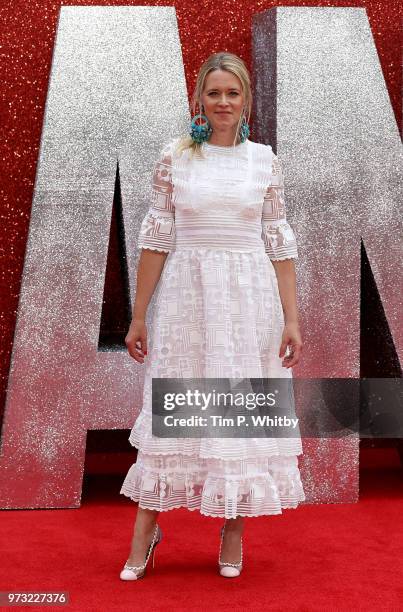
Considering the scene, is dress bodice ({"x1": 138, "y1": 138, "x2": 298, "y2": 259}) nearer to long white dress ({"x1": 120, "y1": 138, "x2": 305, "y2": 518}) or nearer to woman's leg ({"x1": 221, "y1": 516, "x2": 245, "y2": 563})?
long white dress ({"x1": 120, "y1": 138, "x2": 305, "y2": 518})

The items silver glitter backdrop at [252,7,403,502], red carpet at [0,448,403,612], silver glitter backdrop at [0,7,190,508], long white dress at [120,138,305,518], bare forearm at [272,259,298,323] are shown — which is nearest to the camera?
red carpet at [0,448,403,612]

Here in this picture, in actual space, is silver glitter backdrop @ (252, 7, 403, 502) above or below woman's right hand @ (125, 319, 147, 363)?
above

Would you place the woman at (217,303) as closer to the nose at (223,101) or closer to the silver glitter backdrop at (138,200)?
the nose at (223,101)

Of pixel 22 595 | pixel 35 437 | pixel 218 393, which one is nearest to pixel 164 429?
pixel 218 393

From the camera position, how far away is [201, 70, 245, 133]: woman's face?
7.36 ft

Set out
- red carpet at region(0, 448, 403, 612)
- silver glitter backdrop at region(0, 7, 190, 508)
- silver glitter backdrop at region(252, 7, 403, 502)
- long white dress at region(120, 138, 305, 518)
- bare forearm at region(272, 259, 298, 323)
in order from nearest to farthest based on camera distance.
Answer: red carpet at region(0, 448, 403, 612) < long white dress at region(120, 138, 305, 518) < bare forearm at region(272, 259, 298, 323) < silver glitter backdrop at region(0, 7, 190, 508) < silver glitter backdrop at region(252, 7, 403, 502)

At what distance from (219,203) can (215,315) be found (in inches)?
10.1

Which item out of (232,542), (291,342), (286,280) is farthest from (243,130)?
(232,542)

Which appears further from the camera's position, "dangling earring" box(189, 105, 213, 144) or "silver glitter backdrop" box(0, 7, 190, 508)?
"silver glitter backdrop" box(0, 7, 190, 508)

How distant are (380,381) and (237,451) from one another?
153 centimetres

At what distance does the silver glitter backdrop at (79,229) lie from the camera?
118 inches

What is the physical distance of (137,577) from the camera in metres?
2.20

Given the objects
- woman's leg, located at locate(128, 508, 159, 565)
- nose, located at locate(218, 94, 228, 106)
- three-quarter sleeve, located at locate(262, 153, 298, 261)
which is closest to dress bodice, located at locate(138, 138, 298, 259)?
three-quarter sleeve, located at locate(262, 153, 298, 261)

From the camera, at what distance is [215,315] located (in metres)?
2.20
